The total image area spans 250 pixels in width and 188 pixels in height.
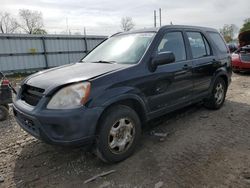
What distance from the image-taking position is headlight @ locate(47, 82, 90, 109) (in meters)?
2.71

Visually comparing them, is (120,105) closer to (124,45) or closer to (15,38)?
(124,45)

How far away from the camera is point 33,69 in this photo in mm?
14109

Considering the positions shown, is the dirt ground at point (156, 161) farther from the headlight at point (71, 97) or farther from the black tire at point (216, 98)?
the headlight at point (71, 97)

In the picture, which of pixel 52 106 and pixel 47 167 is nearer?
pixel 52 106

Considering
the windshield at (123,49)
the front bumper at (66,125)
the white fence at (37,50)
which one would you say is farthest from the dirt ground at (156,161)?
the white fence at (37,50)

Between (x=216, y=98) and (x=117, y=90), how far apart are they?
3.14 m

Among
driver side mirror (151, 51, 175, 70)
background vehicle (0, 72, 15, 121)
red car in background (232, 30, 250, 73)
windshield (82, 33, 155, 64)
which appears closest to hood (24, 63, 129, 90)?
windshield (82, 33, 155, 64)

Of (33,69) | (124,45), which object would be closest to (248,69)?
(124,45)

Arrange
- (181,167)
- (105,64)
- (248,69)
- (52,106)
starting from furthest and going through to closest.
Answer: (248,69), (105,64), (181,167), (52,106)

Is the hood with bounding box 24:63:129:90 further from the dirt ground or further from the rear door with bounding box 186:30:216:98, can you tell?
the rear door with bounding box 186:30:216:98

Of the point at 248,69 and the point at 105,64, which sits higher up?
the point at 105,64

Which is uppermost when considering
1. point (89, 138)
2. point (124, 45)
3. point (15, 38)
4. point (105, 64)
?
point (15, 38)

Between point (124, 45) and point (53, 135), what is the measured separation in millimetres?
1909

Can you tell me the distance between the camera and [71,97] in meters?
2.73
